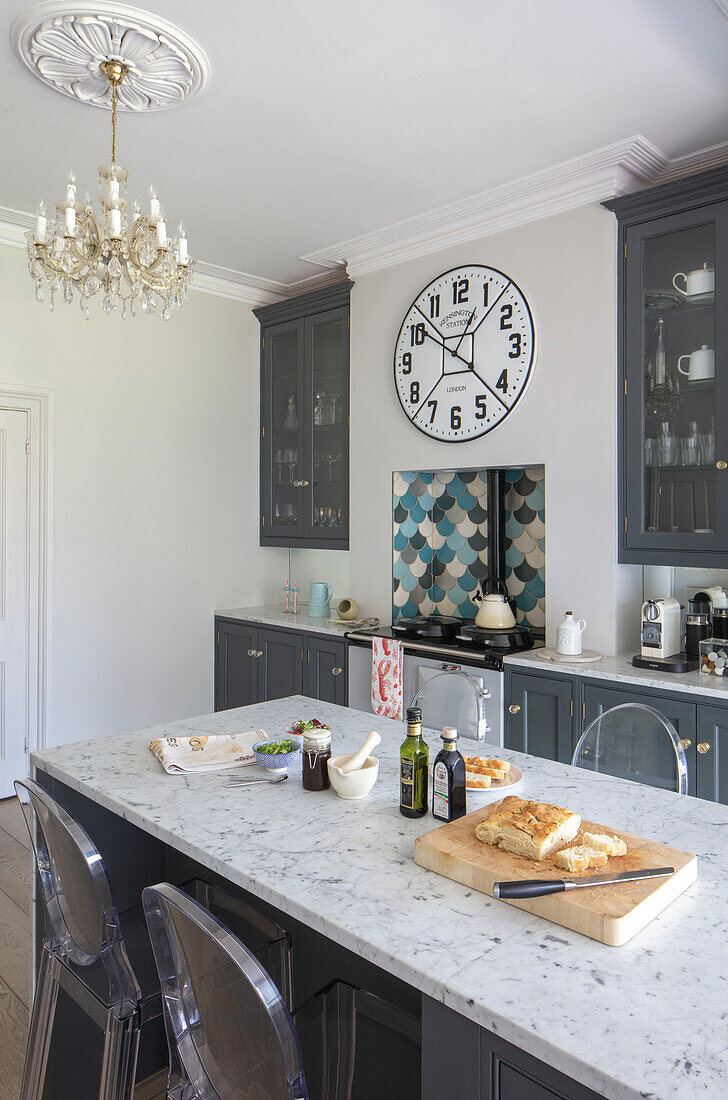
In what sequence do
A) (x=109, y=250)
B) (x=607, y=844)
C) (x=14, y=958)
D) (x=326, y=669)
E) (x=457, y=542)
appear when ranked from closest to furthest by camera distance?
(x=607, y=844), (x=109, y=250), (x=14, y=958), (x=326, y=669), (x=457, y=542)

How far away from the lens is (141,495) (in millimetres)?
4414

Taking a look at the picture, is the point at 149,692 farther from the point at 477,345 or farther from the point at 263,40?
the point at 263,40

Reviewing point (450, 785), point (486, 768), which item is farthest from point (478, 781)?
point (450, 785)

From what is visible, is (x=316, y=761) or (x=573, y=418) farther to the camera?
(x=573, y=418)

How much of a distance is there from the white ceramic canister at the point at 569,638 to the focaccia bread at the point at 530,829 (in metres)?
1.80

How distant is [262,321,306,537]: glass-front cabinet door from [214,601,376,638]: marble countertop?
0.50 meters

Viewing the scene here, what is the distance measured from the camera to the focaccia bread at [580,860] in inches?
49.2

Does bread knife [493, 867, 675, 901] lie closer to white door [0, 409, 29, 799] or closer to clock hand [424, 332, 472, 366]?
clock hand [424, 332, 472, 366]

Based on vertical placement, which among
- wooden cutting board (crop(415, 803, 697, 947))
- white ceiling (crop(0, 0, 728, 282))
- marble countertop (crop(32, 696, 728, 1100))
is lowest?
marble countertop (crop(32, 696, 728, 1100))

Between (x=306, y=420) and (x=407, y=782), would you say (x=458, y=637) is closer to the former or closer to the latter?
(x=306, y=420)

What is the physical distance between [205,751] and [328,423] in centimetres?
284

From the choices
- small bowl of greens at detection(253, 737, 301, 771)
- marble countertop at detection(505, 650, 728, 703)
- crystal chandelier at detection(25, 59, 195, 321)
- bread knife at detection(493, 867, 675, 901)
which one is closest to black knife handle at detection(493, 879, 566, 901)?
bread knife at detection(493, 867, 675, 901)

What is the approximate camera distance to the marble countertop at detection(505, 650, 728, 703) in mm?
2681

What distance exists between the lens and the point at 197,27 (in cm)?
231
